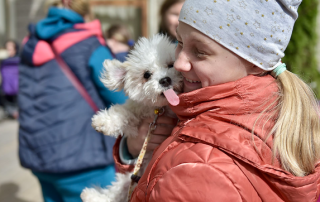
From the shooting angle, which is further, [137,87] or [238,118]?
[137,87]

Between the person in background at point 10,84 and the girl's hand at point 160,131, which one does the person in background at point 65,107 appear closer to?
the girl's hand at point 160,131

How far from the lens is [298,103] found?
Answer: 109 centimetres

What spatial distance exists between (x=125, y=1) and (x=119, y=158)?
740 cm

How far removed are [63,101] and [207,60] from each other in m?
1.45

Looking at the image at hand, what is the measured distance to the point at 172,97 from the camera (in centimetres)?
121

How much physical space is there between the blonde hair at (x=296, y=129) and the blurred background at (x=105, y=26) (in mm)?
318

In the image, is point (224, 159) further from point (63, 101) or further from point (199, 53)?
point (63, 101)

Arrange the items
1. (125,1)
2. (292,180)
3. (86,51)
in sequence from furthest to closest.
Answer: (125,1)
(86,51)
(292,180)

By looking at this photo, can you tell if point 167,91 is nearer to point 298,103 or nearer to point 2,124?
point 298,103

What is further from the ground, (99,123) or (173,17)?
(173,17)

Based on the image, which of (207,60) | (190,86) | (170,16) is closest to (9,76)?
(170,16)

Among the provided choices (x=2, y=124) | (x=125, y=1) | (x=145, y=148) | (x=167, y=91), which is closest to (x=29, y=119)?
(x=145, y=148)

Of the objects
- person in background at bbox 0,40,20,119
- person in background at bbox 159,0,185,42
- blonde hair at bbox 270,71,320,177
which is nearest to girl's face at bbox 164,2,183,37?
person in background at bbox 159,0,185,42

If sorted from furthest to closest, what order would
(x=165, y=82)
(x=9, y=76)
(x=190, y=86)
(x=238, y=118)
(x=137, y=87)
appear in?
(x=9, y=76)
(x=137, y=87)
(x=165, y=82)
(x=190, y=86)
(x=238, y=118)
